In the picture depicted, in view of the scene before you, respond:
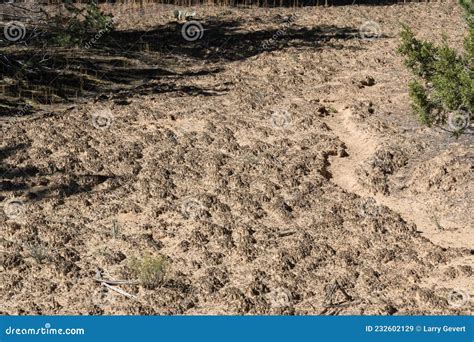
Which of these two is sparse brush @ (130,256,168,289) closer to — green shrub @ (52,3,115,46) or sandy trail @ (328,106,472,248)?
sandy trail @ (328,106,472,248)

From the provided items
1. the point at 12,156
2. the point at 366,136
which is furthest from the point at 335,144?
the point at 12,156

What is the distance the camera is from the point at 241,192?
8328mm

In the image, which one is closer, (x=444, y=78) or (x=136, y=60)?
(x=444, y=78)

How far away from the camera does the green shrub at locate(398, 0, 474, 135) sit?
25.4ft

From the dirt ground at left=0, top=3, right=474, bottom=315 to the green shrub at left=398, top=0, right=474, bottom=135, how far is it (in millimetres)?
678

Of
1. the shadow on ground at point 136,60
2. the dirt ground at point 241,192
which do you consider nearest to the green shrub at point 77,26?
the shadow on ground at point 136,60

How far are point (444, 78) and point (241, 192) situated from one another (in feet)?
7.52

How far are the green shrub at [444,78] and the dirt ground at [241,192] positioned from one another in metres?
0.68

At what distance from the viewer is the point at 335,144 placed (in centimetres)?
938

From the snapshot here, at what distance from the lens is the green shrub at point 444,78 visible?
773cm

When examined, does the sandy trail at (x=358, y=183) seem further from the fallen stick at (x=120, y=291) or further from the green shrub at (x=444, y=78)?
the fallen stick at (x=120, y=291)

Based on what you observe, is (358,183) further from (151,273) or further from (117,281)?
(117,281)

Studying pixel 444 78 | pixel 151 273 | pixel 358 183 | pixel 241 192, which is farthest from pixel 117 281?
pixel 444 78

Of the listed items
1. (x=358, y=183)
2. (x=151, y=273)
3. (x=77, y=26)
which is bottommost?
(x=151, y=273)
